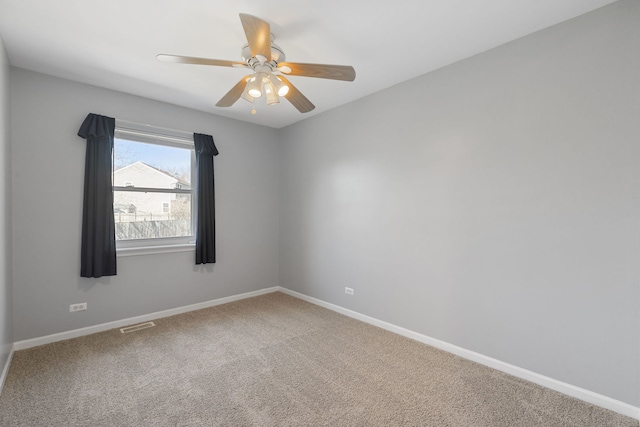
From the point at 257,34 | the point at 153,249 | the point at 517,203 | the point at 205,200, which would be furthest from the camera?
the point at 205,200

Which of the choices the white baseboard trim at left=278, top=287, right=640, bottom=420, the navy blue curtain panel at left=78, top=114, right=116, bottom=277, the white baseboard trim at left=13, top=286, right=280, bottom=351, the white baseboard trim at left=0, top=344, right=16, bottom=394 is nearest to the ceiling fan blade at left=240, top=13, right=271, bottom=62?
the navy blue curtain panel at left=78, top=114, right=116, bottom=277

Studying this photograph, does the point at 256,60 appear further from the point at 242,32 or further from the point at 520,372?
the point at 520,372

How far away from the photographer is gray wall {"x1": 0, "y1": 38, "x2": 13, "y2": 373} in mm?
2321

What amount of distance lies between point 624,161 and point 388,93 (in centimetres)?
209

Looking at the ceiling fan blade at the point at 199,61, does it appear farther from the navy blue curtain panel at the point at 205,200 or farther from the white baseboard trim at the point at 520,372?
the white baseboard trim at the point at 520,372

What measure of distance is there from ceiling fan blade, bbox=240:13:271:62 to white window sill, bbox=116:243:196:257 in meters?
2.74

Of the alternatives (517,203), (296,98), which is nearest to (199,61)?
(296,98)

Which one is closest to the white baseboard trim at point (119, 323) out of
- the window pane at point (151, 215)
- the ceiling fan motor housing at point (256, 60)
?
the window pane at point (151, 215)

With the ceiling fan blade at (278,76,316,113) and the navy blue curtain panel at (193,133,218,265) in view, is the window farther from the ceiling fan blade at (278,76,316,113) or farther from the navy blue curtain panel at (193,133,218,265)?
the ceiling fan blade at (278,76,316,113)

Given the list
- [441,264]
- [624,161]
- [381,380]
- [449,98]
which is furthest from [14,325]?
[624,161]

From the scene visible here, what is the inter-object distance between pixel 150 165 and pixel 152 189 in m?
0.30

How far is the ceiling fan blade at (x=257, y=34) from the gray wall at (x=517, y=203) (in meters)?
1.77

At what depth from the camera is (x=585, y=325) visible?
210cm

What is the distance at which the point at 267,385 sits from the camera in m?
2.29
